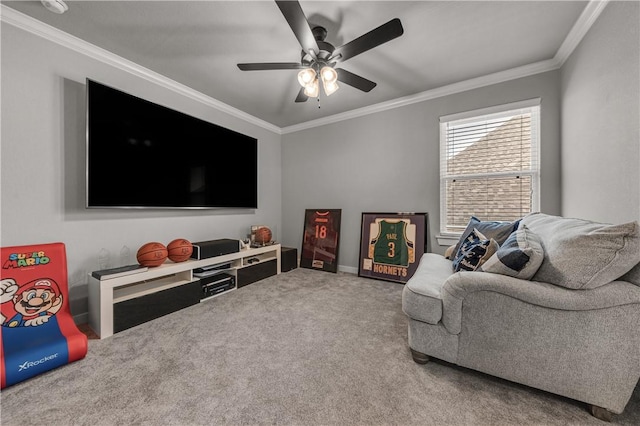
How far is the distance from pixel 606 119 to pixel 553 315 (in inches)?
59.7

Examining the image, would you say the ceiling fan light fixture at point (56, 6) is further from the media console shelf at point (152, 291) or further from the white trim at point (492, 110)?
the white trim at point (492, 110)

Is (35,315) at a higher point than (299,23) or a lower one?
lower

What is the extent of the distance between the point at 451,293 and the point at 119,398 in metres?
1.89

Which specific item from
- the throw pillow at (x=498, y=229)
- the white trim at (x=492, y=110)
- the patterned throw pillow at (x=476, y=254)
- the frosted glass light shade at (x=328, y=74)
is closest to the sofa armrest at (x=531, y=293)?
the patterned throw pillow at (x=476, y=254)

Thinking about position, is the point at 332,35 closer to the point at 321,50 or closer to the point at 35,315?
the point at 321,50

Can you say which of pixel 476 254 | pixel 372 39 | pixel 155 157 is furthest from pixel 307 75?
pixel 476 254

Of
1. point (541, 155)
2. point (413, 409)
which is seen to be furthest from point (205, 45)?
point (541, 155)

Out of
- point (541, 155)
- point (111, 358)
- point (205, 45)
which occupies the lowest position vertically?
point (111, 358)

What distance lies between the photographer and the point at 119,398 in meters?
1.24

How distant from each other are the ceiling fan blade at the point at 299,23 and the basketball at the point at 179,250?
2113mm

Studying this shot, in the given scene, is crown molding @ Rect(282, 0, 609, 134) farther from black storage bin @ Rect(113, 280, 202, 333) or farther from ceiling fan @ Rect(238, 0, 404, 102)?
black storage bin @ Rect(113, 280, 202, 333)

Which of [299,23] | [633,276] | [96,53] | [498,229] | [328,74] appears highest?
[96,53]

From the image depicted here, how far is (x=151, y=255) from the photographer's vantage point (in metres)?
2.13

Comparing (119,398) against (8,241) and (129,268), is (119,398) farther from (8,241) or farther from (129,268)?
(8,241)
